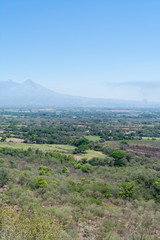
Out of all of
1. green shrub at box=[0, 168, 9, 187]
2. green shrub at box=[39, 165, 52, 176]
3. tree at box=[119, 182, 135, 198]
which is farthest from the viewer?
green shrub at box=[39, 165, 52, 176]

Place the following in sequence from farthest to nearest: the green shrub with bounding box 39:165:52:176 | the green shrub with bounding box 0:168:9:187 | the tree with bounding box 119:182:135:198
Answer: the green shrub with bounding box 39:165:52:176 → the green shrub with bounding box 0:168:9:187 → the tree with bounding box 119:182:135:198

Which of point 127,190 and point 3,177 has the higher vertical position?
point 3,177

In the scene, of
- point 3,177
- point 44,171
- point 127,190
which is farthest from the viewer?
point 44,171

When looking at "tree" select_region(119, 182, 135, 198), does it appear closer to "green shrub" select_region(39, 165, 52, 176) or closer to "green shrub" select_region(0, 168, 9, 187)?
"green shrub" select_region(39, 165, 52, 176)

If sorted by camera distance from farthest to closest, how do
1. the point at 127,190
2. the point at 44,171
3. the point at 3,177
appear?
the point at 44,171 → the point at 3,177 → the point at 127,190

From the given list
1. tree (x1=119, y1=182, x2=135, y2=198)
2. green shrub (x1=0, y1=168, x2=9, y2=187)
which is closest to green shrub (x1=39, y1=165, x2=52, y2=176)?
green shrub (x1=0, y1=168, x2=9, y2=187)

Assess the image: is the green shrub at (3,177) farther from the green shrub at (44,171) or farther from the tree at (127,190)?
the tree at (127,190)

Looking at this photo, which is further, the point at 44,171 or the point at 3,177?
the point at 44,171

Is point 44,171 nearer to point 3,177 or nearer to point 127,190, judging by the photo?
point 3,177

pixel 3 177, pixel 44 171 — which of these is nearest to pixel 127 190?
pixel 44 171

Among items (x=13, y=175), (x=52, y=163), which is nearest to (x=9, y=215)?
(x=13, y=175)

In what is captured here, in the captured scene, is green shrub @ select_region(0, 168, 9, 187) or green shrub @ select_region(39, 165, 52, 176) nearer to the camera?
green shrub @ select_region(0, 168, 9, 187)

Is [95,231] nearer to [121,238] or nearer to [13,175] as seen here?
[121,238]
